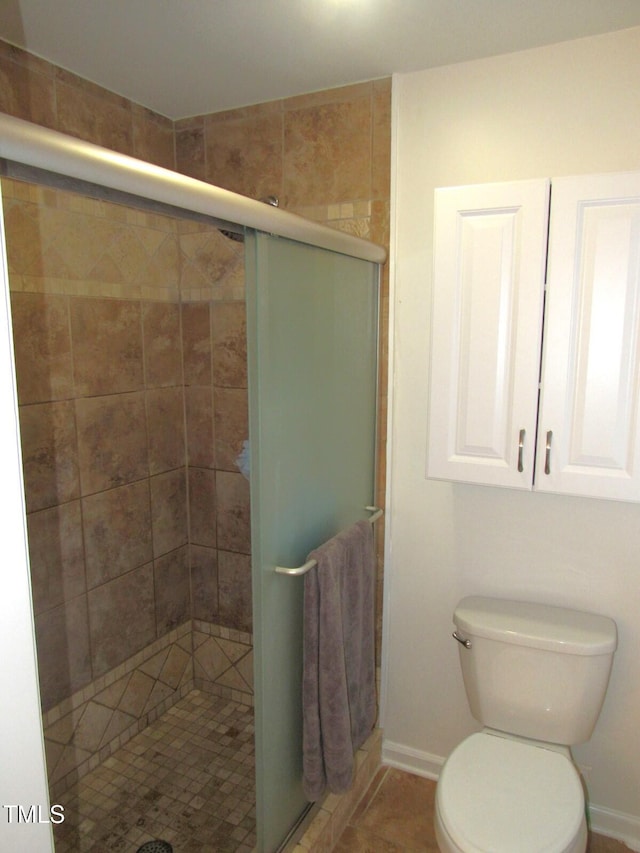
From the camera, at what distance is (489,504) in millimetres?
1883

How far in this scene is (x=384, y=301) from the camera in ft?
6.40

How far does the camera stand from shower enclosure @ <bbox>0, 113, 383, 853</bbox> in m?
1.47

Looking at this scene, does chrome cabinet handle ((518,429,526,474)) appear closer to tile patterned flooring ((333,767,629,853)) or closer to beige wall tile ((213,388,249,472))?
beige wall tile ((213,388,249,472))

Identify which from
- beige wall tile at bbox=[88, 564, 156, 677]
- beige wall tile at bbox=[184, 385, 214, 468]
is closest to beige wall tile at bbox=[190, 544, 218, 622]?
beige wall tile at bbox=[88, 564, 156, 677]

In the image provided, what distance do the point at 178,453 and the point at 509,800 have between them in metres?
1.60

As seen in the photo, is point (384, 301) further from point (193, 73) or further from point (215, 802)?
point (215, 802)

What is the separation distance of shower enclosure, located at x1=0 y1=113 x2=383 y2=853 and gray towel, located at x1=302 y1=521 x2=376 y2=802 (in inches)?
2.7

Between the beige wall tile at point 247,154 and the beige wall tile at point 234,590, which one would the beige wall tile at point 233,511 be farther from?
the beige wall tile at point 247,154

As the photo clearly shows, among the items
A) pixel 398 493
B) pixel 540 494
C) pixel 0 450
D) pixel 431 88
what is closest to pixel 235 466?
pixel 398 493

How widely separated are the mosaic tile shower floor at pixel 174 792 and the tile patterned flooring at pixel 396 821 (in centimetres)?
34

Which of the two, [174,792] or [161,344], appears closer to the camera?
[174,792]

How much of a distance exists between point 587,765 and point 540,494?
872mm

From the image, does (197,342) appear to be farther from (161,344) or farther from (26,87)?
(26,87)

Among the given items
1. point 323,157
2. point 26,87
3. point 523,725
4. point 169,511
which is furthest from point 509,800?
point 26,87
